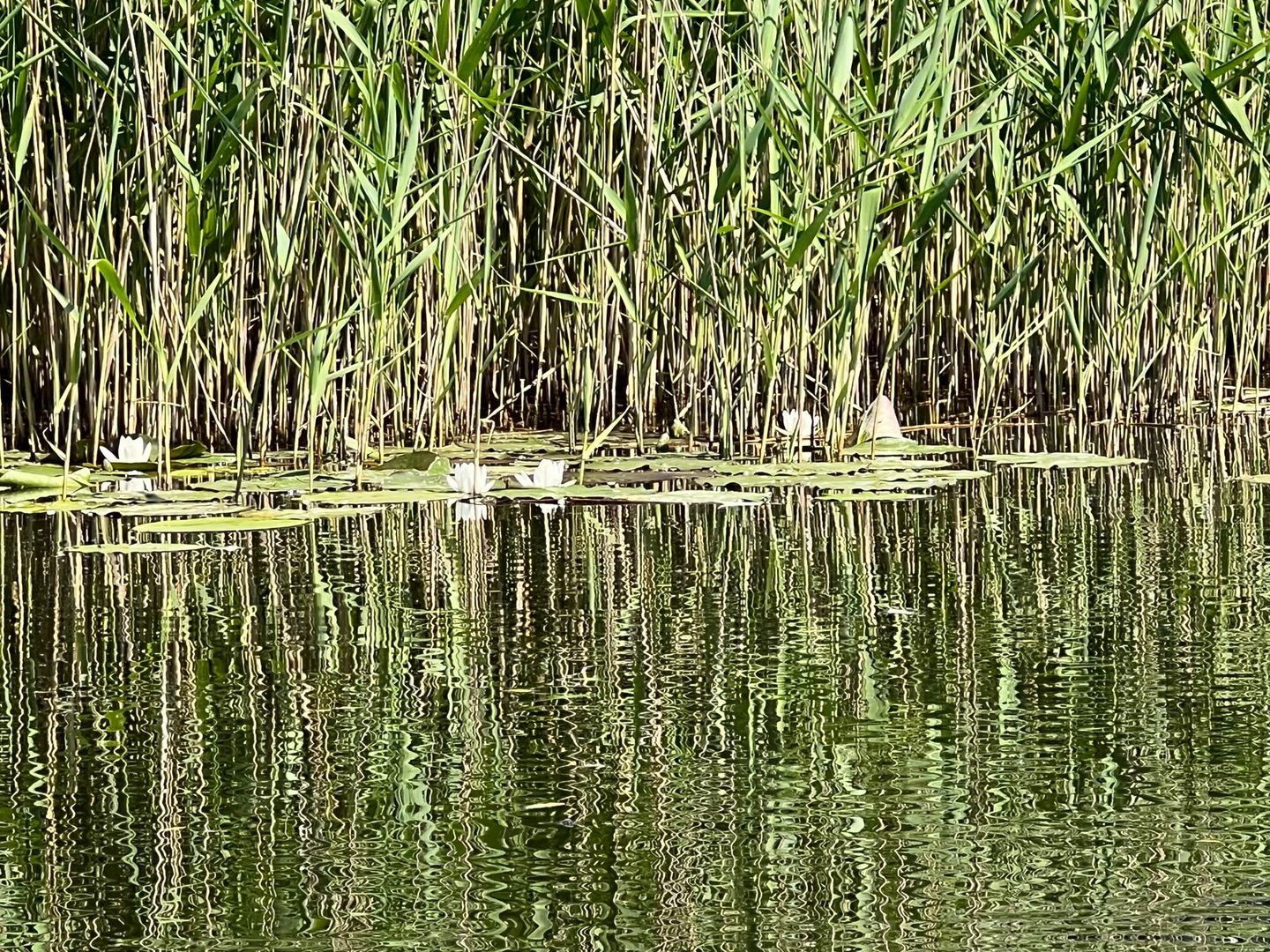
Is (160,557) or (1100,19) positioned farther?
(1100,19)

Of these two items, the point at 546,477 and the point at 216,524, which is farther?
the point at 546,477

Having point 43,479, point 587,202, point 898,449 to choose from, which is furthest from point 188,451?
point 898,449

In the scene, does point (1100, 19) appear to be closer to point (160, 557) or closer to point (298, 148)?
point (298, 148)

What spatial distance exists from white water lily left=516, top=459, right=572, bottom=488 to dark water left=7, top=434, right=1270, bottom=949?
18.8 inches

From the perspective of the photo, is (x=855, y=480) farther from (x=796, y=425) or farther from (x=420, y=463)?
(x=420, y=463)

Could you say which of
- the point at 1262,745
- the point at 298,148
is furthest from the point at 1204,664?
the point at 298,148

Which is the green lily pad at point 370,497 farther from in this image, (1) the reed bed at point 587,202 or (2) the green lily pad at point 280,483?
(1) the reed bed at point 587,202

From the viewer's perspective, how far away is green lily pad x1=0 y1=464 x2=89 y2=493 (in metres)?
3.69

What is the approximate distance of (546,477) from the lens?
12.0ft

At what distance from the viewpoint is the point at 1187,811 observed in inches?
61.8

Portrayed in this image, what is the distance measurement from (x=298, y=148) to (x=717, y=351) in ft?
2.95

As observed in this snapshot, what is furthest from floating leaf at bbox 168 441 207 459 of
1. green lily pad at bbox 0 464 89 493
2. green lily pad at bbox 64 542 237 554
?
green lily pad at bbox 64 542 237 554

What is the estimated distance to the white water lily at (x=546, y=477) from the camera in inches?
143

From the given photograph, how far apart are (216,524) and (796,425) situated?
125 cm
